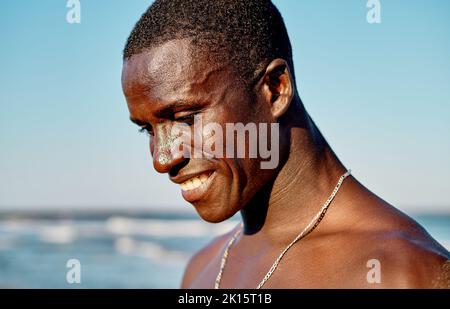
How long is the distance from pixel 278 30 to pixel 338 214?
3.35ft

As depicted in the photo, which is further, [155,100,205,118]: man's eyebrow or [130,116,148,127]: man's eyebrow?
[130,116,148,127]: man's eyebrow

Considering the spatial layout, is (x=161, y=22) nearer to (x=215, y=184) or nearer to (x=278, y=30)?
(x=278, y=30)

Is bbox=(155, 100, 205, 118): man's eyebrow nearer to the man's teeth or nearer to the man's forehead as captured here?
the man's forehead

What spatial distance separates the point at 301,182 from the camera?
3.12m

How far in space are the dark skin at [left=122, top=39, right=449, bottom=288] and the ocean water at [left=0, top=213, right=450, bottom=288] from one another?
8290mm

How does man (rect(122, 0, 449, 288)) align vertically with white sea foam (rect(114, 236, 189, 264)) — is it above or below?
above

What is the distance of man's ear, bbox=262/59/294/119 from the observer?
10.2ft

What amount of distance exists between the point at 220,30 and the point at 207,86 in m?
0.32

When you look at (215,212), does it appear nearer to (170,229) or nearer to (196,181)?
(196,181)

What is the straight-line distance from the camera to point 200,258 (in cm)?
421

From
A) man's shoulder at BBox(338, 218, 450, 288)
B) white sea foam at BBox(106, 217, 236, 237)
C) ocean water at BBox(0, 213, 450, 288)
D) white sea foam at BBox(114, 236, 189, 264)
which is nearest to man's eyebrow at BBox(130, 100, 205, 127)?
man's shoulder at BBox(338, 218, 450, 288)

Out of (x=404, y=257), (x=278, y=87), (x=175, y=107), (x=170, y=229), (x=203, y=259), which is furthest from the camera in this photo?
(x=170, y=229)

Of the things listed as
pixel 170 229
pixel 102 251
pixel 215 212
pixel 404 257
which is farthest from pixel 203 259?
pixel 170 229

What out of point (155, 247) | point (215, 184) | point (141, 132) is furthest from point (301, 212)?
point (155, 247)
